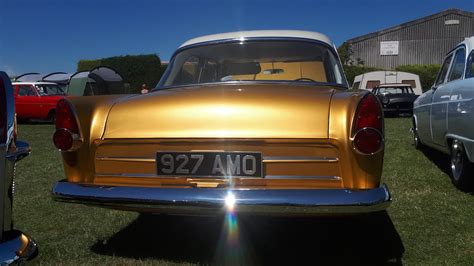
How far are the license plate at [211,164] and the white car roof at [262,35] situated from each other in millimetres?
1579

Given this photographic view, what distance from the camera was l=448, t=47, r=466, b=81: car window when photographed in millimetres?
5033

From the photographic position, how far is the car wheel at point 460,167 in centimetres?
455

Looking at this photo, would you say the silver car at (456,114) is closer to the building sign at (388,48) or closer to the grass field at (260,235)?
the grass field at (260,235)

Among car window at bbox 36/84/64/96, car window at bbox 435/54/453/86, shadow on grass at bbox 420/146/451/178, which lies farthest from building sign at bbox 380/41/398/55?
car window at bbox 435/54/453/86

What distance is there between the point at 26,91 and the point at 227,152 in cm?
1569

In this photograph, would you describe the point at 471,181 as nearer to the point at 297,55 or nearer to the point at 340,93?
the point at 297,55

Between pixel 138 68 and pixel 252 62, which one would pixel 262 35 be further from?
pixel 138 68

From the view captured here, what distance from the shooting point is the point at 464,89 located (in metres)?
4.41

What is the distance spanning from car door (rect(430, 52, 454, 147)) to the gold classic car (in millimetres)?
2493

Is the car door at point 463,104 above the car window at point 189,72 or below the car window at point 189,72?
below

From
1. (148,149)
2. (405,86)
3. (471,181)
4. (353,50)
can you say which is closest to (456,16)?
(353,50)

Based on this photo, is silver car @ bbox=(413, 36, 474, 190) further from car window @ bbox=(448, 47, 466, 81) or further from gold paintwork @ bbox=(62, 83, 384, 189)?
gold paintwork @ bbox=(62, 83, 384, 189)

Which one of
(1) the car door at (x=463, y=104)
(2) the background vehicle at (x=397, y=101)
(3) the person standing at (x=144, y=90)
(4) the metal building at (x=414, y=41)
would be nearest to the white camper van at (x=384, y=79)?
(2) the background vehicle at (x=397, y=101)

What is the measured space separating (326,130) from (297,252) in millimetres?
979
